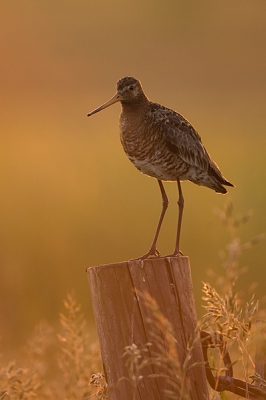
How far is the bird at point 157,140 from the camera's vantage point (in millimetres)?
6738

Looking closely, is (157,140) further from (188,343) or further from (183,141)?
(188,343)

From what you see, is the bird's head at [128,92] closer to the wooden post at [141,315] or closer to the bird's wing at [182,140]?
the bird's wing at [182,140]

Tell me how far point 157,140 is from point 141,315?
316cm

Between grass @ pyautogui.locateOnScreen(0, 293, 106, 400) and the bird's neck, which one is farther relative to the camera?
the bird's neck

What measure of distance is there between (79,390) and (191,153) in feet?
9.45

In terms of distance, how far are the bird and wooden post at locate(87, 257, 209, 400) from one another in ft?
9.16

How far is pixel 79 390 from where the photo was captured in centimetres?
452

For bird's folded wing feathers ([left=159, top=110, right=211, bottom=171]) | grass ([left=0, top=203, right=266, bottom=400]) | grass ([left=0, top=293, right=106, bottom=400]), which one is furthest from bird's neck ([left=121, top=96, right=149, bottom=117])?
grass ([left=0, top=203, right=266, bottom=400])

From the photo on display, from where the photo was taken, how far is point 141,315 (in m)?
3.79

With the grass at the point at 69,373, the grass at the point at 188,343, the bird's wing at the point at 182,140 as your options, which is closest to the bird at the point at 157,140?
the bird's wing at the point at 182,140

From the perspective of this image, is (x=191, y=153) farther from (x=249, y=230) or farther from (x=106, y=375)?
(x=249, y=230)

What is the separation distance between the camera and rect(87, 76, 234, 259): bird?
6.74m

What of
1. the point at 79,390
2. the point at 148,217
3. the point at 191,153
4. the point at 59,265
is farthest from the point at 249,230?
the point at 79,390

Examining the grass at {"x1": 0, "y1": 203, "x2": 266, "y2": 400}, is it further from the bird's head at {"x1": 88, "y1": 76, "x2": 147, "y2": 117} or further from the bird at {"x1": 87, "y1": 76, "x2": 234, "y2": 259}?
the bird's head at {"x1": 88, "y1": 76, "x2": 147, "y2": 117}
